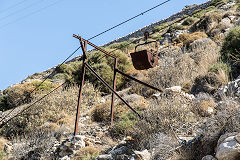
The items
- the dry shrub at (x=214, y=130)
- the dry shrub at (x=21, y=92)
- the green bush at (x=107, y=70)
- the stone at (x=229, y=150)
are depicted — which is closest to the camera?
the stone at (x=229, y=150)

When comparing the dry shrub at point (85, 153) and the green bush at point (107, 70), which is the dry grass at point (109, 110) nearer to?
the dry shrub at point (85, 153)

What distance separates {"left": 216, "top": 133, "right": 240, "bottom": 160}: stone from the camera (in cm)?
332

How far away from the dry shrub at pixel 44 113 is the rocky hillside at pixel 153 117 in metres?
0.04

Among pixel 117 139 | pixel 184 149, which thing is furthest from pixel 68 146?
pixel 184 149

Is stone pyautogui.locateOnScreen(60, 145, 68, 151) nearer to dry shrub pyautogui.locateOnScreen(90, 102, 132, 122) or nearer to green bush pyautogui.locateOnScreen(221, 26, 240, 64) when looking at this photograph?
dry shrub pyautogui.locateOnScreen(90, 102, 132, 122)

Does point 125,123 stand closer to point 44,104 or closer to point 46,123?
point 46,123

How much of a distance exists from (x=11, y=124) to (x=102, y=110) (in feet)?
13.9

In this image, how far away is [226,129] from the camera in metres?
4.02

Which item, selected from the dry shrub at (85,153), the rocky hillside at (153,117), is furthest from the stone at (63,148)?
the dry shrub at (85,153)

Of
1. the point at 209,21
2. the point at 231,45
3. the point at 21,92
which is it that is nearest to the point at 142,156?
the point at 231,45

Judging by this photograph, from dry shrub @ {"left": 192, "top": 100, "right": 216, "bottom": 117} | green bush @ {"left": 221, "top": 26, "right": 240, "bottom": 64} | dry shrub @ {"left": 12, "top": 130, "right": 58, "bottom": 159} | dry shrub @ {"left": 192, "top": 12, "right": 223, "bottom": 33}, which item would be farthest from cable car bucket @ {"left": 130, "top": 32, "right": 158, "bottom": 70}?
dry shrub @ {"left": 192, "top": 12, "right": 223, "bottom": 33}

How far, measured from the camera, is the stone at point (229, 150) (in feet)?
10.9

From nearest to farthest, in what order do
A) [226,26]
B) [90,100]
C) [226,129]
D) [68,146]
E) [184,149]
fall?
[226,129] < [184,149] < [68,146] < [90,100] < [226,26]

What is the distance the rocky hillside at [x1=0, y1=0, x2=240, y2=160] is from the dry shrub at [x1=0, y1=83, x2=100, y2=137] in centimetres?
4
